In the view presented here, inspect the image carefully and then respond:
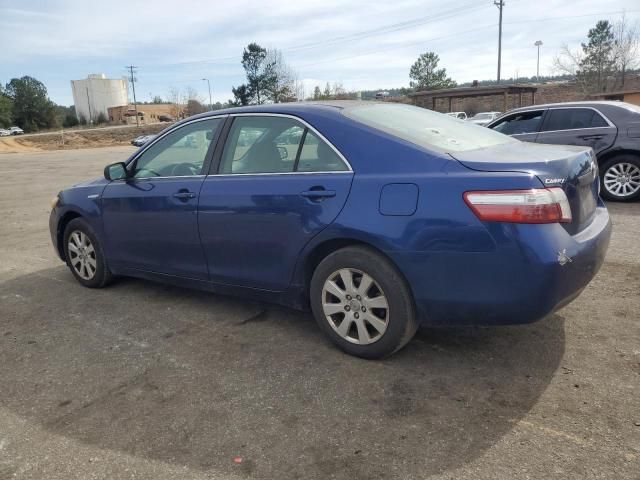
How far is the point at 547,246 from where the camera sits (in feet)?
9.03

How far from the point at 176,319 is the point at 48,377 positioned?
1.07 m

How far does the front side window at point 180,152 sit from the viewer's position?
13.6ft

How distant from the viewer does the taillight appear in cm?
275

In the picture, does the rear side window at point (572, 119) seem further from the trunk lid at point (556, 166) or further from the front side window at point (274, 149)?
the front side window at point (274, 149)

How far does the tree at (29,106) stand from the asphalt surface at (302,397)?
108m

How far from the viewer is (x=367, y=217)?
3.14 m

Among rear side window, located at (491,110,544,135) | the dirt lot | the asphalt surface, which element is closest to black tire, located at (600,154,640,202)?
rear side window, located at (491,110,544,135)

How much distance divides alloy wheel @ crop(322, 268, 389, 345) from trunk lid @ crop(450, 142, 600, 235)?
3.02 ft

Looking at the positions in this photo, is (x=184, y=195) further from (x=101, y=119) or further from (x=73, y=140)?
(x=101, y=119)

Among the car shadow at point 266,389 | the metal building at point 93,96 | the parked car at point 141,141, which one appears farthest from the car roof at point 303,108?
the metal building at point 93,96

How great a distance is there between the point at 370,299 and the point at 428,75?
82.4 m

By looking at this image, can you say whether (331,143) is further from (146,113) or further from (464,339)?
(146,113)

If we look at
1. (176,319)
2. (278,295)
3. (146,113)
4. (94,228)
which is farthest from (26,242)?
(146,113)

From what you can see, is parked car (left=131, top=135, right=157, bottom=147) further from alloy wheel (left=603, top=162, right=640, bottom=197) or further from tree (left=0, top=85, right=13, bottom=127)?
tree (left=0, top=85, right=13, bottom=127)
